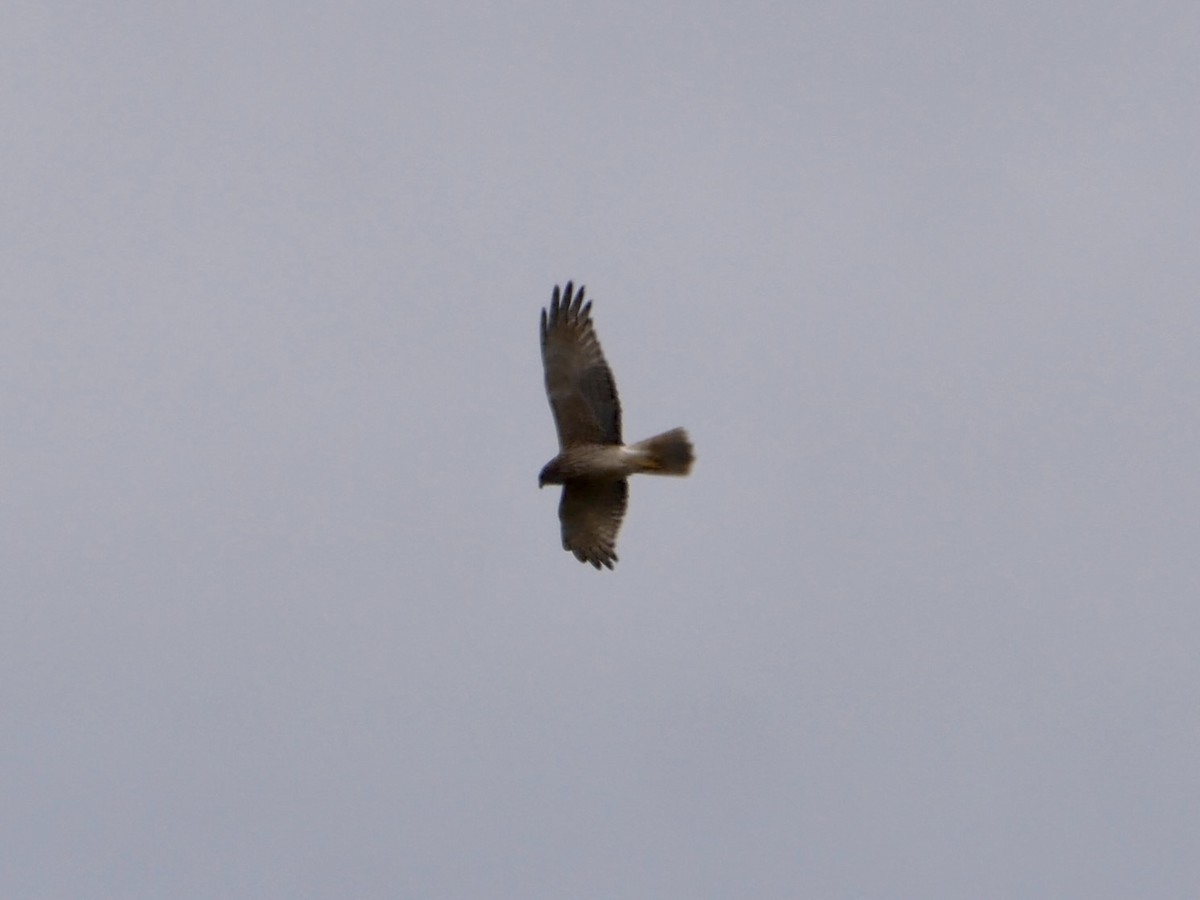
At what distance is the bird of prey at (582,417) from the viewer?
92.1 ft

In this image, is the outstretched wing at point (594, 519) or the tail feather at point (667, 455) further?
the outstretched wing at point (594, 519)

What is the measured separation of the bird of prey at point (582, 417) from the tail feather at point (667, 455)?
2 centimetres

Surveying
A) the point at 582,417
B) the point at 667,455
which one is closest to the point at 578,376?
the point at 582,417

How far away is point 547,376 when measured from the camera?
28.6 meters

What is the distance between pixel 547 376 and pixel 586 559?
5.80ft

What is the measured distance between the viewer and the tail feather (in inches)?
1096

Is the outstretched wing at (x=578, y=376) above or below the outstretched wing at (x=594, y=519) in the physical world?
above

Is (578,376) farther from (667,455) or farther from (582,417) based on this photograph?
(667,455)

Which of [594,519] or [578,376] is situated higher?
[578,376]

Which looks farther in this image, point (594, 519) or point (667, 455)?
point (594, 519)

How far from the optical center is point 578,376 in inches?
1120

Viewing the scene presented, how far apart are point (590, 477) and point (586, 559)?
1.19 meters

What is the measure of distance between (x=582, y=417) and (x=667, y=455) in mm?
1013

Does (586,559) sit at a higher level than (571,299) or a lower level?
lower
